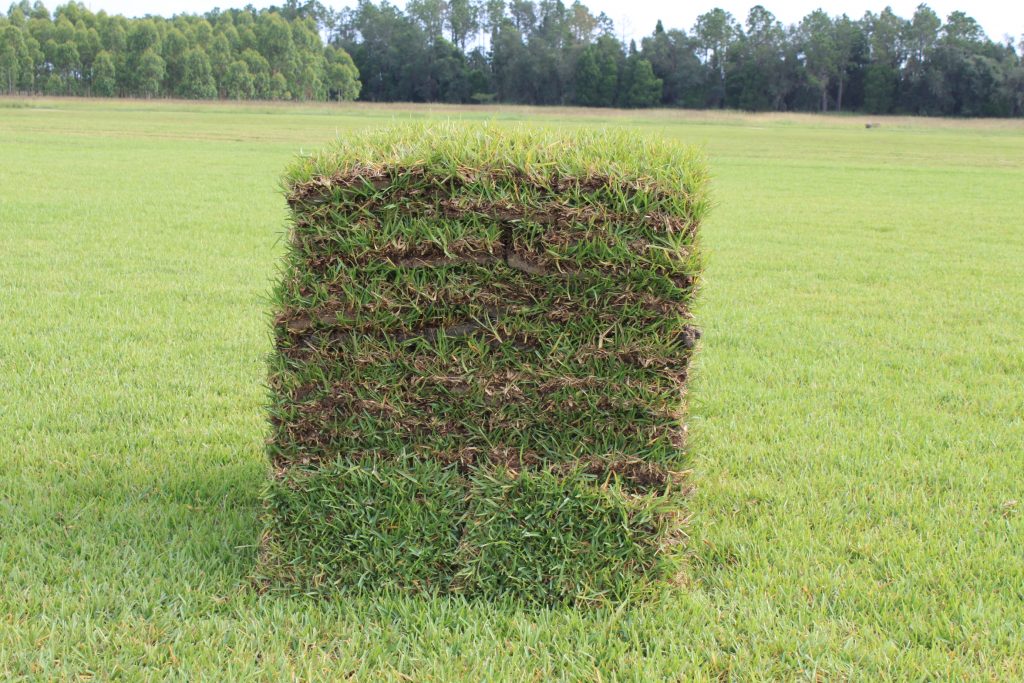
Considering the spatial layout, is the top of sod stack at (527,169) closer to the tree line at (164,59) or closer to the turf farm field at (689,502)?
the turf farm field at (689,502)

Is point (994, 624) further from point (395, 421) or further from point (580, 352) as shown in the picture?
point (395, 421)

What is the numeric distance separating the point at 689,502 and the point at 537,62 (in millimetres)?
118856

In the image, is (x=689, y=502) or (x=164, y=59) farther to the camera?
(x=164, y=59)

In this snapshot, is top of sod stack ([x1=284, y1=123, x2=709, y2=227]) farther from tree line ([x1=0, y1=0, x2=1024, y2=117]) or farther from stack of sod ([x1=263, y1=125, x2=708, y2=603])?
tree line ([x1=0, y1=0, x2=1024, y2=117])

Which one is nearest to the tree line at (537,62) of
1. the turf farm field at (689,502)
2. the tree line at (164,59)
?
the tree line at (164,59)

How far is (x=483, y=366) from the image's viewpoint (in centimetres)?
307

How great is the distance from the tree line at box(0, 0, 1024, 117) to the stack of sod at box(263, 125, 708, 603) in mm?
102102

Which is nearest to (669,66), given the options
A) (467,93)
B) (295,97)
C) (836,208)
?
(467,93)

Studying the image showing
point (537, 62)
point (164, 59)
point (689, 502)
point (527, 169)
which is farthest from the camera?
point (537, 62)

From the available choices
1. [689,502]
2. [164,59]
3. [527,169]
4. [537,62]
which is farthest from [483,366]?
[537,62]

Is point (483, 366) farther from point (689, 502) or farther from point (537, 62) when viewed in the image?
point (537, 62)

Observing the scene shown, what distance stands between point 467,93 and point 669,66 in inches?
1085

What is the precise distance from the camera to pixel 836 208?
16516 millimetres

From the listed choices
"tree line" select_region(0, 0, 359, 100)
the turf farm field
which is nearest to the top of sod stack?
the turf farm field
